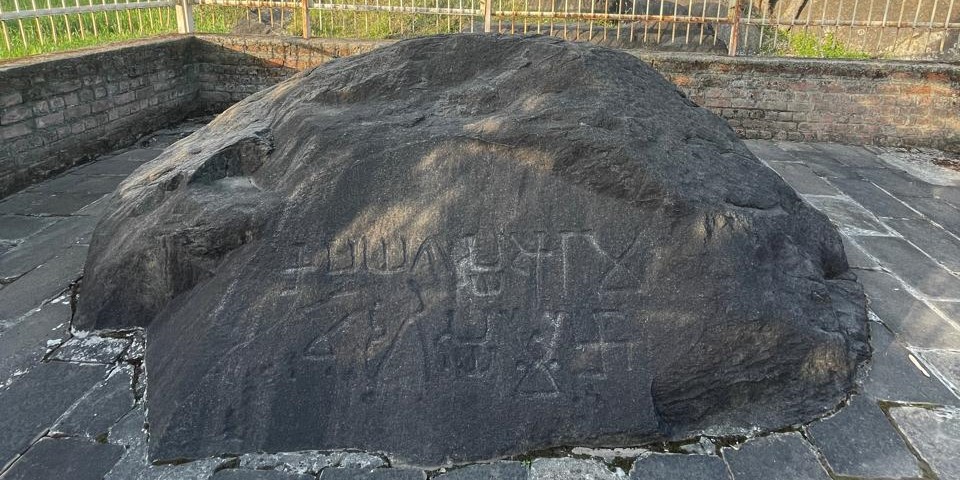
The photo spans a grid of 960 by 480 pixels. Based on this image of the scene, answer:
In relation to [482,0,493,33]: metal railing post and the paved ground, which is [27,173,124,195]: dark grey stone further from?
[482,0,493,33]: metal railing post

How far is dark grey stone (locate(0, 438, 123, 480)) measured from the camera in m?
2.23

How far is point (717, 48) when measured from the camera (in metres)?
8.36

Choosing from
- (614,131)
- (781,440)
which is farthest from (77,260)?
(781,440)

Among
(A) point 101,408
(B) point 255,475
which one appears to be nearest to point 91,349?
(A) point 101,408

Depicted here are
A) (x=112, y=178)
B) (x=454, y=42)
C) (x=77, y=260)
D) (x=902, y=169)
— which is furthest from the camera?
(x=902, y=169)

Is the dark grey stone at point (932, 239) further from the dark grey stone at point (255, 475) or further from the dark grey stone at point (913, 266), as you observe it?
the dark grey stone at point (255, 475)

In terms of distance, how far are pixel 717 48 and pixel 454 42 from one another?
6008mm

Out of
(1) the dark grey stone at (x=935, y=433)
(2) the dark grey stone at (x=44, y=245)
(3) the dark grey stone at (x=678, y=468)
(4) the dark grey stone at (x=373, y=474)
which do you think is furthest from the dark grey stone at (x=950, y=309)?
(2) the dark grey stone at (x=44, y=245)

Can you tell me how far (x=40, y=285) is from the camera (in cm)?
349

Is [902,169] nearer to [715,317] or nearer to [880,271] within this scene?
[880,271]

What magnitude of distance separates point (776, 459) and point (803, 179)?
3.87 meters

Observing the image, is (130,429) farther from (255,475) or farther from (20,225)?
(20,225)

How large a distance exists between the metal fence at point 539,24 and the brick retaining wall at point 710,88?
377mm

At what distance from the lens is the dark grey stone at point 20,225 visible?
4156mm
